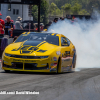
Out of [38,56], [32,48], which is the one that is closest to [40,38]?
[32,48]

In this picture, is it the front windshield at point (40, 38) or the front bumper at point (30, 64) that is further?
the front windshield at point (40, 38)

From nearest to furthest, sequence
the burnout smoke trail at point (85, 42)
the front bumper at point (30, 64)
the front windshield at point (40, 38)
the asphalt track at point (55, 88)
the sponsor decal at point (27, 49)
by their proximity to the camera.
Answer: the asphalt track at point (55, 88) → the front bumper at point (30, 64) → the sponsor decal at point (27, 49) → the front windshield at point (40, 38) → the burnout smoke trail at point (85, 42)

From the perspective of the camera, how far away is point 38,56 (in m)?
8.34

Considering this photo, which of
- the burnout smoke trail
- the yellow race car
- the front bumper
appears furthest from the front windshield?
the burnout smoke trail

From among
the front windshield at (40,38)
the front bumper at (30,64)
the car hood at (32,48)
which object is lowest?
the front bumper at (30,64)

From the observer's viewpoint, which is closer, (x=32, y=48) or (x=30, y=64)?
(x=30, y=64)

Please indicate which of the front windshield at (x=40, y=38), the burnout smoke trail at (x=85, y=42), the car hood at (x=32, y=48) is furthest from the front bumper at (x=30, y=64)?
the burnout smoke trail at (x=85, y=42)

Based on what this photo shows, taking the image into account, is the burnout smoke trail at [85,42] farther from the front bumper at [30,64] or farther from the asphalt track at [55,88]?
the asphalt track at [55,88]

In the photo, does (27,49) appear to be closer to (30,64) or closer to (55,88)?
(30,64)

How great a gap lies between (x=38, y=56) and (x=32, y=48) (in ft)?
1.22

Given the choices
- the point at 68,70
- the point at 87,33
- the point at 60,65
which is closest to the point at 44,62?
the point at 60,65

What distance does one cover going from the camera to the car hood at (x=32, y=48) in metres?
8.42

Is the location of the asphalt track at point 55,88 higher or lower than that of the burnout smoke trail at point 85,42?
higher

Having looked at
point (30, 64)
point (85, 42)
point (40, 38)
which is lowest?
point (85, 42)
